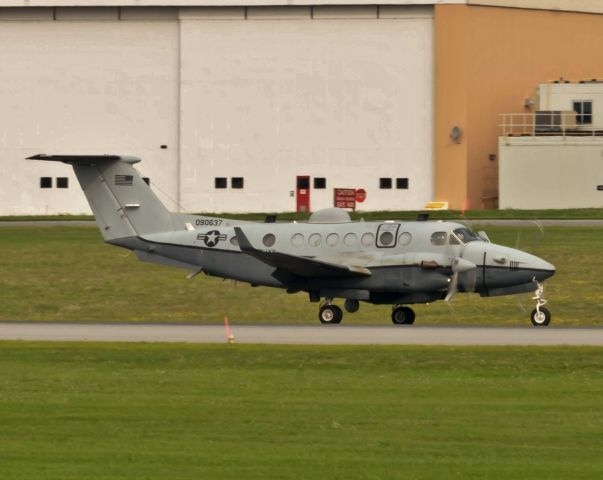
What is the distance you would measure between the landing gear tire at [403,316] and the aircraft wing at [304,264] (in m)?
1.36

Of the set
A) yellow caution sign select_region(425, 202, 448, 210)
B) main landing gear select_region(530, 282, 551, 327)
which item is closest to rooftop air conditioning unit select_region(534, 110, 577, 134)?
yellow caution sign select_region(425, 202, 448, 210)

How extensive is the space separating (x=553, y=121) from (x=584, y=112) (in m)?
1.75

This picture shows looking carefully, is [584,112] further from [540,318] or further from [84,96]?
[540,318]

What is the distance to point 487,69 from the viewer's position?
7381cm

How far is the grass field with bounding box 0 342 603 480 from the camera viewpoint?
51.2ft

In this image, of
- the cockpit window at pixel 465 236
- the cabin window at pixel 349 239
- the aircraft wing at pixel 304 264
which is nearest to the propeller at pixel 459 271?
the cockpit window at pixel 465 236

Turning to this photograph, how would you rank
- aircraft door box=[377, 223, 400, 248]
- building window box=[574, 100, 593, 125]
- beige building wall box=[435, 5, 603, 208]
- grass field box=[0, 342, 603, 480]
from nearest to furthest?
grass field box=[0, 342, 603, 480], aircraft door box=[377, 223, 400, 248], beige building wall box=[435, 5, 603, 208], building window box=[574, 100, 593, 125]

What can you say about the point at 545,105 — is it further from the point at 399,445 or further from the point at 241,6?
the point at 399,445

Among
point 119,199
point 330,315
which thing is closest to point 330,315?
point 330,315

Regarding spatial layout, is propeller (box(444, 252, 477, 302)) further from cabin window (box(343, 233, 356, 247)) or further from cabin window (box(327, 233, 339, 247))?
cabin window (box(327, 233, 339, 247))

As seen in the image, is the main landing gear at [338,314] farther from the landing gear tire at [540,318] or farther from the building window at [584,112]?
the building window at [584,112]

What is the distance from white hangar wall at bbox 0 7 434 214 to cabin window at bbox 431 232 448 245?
39.3 meters

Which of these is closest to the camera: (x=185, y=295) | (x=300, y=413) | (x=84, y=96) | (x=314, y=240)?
(x=300, y=413)

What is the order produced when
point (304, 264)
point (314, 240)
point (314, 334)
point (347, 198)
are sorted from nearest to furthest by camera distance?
point (314, 334) < point (304, 264) < point (314, 240) < point (347, 198)
